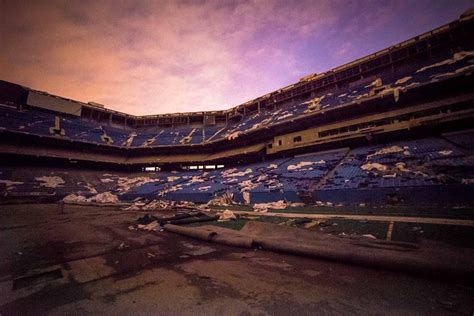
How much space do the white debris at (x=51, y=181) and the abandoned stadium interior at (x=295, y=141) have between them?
0.49 ft

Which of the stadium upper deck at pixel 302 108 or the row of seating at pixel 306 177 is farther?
the stadium upper deck at pixel 302 108

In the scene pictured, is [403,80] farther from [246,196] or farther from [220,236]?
[220,236]

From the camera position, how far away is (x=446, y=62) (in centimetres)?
1484

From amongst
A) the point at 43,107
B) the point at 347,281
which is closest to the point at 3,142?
the point at 43,107

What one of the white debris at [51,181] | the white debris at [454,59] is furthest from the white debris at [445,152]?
the white debris at [51,181]

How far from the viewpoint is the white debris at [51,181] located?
784 inches

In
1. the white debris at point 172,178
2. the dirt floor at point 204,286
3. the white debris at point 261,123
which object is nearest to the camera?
the dirt floor at point 204,286

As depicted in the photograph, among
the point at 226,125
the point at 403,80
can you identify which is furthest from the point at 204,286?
the point at 226,125

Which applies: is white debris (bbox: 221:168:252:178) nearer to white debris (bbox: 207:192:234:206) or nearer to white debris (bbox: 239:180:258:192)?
white debris (bbox: 239:180:258:192)

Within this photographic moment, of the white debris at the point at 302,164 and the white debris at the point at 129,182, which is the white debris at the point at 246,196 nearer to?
the white debris at the point at 302,164

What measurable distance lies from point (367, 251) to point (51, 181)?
26318mm

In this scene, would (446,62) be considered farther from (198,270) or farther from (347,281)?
(198,270)

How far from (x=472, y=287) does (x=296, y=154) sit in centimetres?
1798

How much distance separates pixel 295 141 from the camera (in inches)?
795
